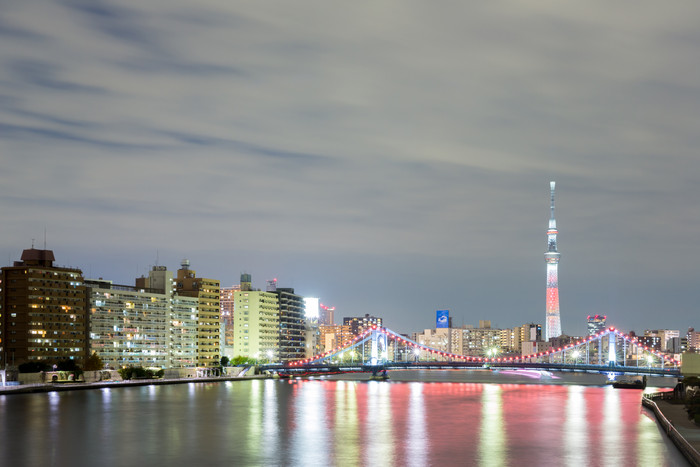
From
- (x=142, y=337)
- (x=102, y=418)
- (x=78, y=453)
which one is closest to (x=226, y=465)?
(x=78, y=453)

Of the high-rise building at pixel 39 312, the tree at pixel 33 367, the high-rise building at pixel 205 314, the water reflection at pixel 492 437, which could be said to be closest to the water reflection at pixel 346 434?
the water reflection at pixel 492 437

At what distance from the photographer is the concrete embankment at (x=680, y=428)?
36031mm

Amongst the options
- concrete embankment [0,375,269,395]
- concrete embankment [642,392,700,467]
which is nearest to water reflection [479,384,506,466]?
concrete embankment [642,392,700,467]

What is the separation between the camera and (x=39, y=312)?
125 meters

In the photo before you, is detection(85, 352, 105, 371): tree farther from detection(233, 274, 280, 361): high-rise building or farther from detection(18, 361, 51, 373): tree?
detection(233, 274, 280, 361): high-rise building

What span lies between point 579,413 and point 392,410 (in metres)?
14.6

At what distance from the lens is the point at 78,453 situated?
43.4 meters

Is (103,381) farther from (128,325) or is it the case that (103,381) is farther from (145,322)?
(145,322)

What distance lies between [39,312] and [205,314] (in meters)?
46.2

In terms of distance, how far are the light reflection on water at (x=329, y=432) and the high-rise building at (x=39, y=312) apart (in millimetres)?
39718

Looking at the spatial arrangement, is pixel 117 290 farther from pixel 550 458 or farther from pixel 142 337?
pixel 550 458

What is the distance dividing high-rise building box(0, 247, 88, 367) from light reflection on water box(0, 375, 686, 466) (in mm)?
39718

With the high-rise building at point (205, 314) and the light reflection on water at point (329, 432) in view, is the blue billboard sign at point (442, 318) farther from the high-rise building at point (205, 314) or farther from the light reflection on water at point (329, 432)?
the light reflection on water at point (329, 432)

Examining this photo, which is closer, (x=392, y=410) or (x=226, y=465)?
(x=226, y=465)
